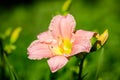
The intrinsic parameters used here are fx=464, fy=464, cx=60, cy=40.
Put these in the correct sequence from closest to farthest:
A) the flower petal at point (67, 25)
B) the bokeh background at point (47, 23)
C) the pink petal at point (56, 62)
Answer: the pink petal at point (56, 62)
the flower petal at point (67, 25)
the bokeh background at point (47, 23)

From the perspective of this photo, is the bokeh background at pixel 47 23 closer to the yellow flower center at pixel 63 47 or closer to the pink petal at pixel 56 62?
the yellow flower center at pixel 63 47

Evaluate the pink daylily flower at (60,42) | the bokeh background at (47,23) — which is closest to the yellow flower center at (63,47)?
the pink daylily flower at (60,42)

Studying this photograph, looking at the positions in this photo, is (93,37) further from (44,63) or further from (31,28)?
(31,28)

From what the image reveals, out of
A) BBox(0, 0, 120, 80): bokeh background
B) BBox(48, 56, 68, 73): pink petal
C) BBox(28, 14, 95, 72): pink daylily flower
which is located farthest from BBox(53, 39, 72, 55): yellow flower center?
BBox(0, 0, 120, 80): bokeh background

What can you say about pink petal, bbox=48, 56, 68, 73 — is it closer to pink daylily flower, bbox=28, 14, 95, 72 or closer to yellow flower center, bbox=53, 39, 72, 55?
pink daylily flower, bbox=28, 14, 95, 72

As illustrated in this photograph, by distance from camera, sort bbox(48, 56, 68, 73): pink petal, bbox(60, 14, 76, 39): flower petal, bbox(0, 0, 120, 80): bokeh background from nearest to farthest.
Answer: bbox(48, 56, 68, 73): pink petal, bbox(60, 14, 76, 39): flower petal, bbox(0, 0, 120, 80): bokeh background

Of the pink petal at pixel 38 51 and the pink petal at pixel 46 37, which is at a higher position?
the pink petal at pixel 46 37

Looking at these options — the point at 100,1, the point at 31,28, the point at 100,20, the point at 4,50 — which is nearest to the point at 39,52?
the point at 4,50

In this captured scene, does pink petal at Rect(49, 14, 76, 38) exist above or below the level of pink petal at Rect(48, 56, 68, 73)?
above
